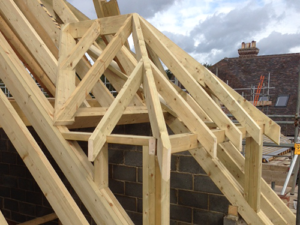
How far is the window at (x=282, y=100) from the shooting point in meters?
19.0

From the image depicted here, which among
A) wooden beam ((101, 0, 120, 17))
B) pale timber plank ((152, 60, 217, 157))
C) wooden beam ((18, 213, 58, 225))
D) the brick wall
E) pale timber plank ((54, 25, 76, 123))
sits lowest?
wooden beam ((18, 213, 58, 225))

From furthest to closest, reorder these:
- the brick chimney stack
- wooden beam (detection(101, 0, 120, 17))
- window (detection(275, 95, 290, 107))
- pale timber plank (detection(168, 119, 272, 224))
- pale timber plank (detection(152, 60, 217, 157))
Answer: the brick chimney stack, window (detection(275, 95, 290, 107)), wooden beam (detection(101, 0, 120, 17)), pale timber plank (detection(168, 119, 272, 224)), pale timber plank (detection(152, 60, 217, 157))

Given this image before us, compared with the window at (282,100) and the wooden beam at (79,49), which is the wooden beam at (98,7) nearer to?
the wooden beam at (79,49)

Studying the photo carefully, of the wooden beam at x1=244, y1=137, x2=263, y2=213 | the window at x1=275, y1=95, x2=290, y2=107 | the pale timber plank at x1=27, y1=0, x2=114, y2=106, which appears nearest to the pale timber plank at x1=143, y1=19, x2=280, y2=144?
the wooden beam at x1=244, y1=137, x2=263, y2=213

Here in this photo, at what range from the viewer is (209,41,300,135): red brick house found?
18953 mm

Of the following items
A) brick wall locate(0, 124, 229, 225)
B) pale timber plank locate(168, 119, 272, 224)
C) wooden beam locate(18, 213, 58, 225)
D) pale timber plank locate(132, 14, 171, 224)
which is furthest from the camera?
wooden beam locate(18, 213, 58, 225)

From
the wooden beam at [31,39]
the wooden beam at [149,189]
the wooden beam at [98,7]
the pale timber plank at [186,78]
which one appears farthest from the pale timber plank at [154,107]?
the wooden beam at [98,7]

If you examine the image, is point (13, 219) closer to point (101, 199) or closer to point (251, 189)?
point (101, 199)

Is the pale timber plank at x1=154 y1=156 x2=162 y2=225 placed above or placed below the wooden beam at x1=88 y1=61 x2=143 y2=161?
below

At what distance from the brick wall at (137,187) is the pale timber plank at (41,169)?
1928 millimetres

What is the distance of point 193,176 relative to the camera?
4.72 m

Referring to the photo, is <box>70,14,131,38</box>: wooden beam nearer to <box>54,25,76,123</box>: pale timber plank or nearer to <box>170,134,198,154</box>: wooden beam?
<box>54,25,76,123</box>: pale timber plank

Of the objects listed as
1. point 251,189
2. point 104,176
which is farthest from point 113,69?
point 251,189

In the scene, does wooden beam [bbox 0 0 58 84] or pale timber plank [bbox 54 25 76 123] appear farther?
wooden beam [bbox 0 0 58 84]
